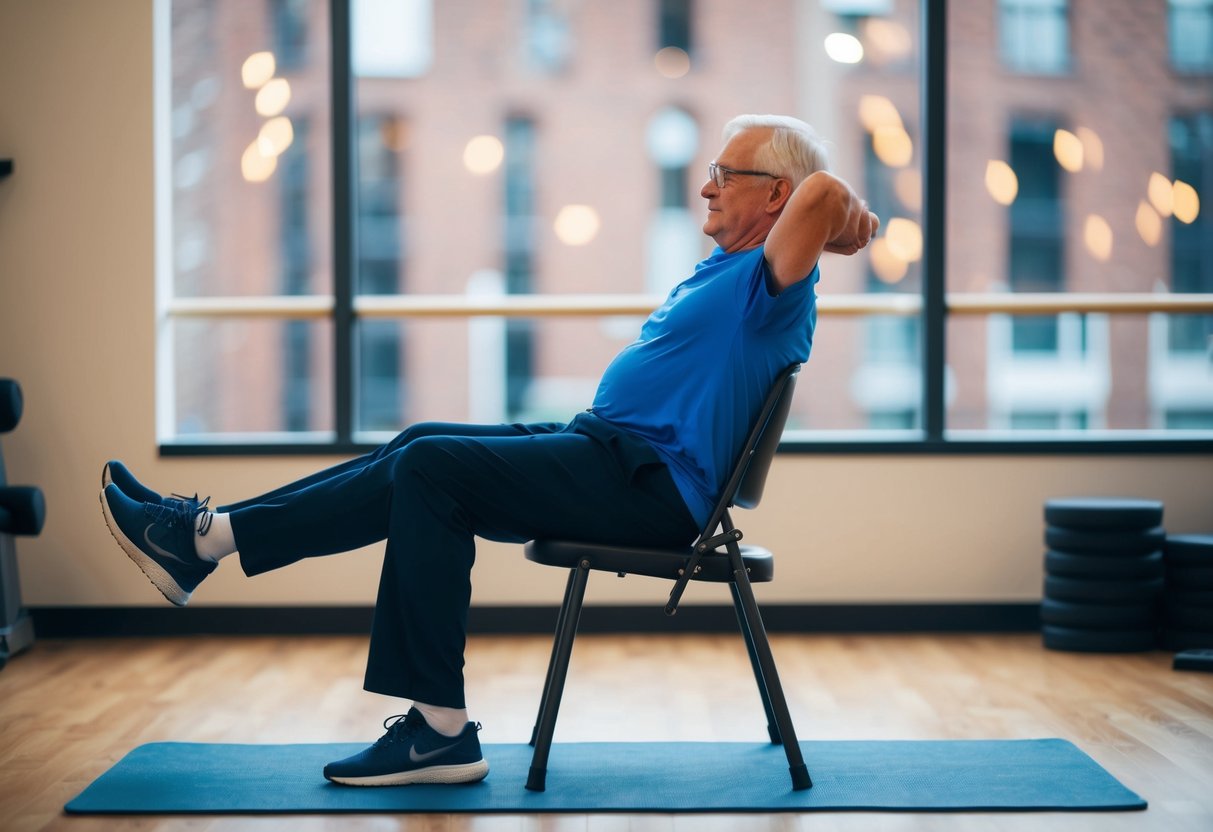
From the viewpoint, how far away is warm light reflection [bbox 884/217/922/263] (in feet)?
12.9

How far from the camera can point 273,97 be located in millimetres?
3928

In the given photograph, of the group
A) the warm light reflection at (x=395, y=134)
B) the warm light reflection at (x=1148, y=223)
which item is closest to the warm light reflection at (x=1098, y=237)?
the warm light reflection at (x=1148, y=223)

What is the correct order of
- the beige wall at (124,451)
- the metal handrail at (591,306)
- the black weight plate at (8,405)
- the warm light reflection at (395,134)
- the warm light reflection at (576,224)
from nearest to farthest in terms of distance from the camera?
the black weight plate at (8,405) < the beige wall at (124,451) < the metal handrail at (591,306) < the warm light reflection at (576,224) < the warm light reflection at (395,134)

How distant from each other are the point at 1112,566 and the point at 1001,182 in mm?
1457

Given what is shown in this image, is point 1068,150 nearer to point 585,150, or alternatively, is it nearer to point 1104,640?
point 1104,640

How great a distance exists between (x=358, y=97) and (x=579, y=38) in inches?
48.5

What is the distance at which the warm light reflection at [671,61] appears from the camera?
15.4 feet

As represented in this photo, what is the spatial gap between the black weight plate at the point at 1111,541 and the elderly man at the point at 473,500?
1.58 metres

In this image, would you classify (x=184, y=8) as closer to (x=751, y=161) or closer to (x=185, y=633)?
A: (x=185, y=633)

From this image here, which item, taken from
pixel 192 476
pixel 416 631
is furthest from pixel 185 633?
pixel 416 631

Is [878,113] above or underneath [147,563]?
above

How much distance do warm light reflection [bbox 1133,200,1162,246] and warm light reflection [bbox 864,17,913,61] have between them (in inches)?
37.1

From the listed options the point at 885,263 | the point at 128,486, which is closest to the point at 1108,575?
the point at 885,263

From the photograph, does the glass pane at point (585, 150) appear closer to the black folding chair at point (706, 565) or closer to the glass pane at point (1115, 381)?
the glass pane at point (1115, 381)
